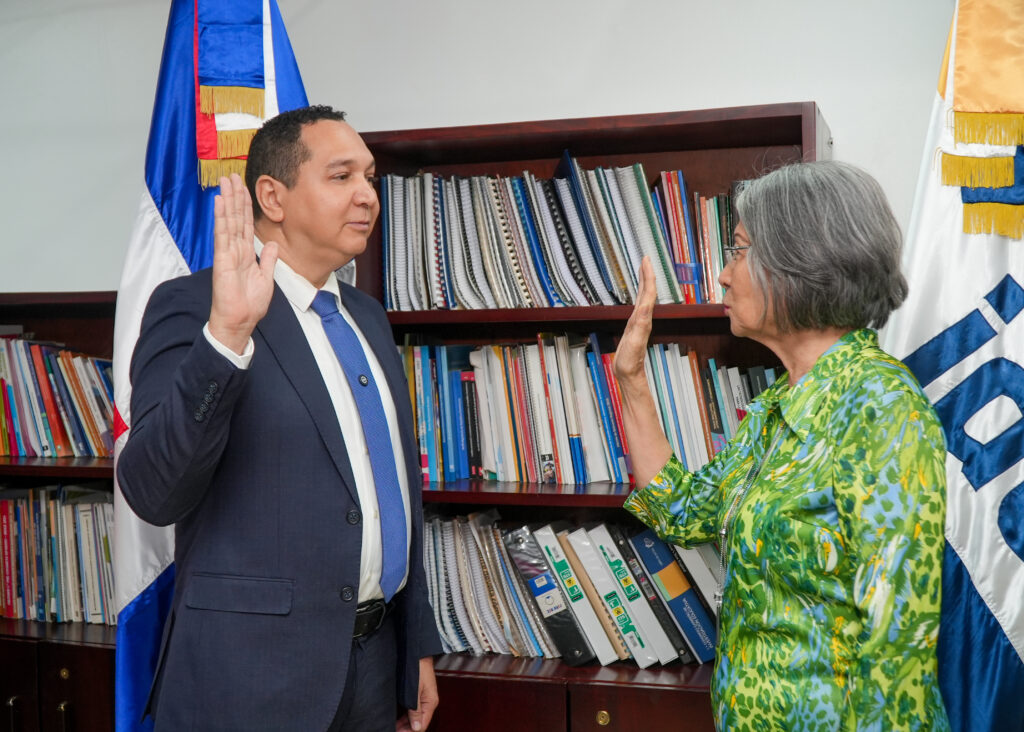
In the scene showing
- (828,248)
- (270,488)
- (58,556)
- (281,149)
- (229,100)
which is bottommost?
(58,556)

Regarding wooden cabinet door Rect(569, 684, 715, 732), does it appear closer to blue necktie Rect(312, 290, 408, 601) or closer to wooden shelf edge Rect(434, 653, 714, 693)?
wooden shelf edge Rect(434, 653, 714, 693)

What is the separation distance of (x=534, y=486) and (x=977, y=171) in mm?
1152

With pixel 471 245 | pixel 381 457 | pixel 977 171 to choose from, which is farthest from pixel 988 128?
pixel 381 457

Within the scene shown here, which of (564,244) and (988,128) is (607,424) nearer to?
A: (564,244)

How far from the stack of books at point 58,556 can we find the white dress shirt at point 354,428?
123cm

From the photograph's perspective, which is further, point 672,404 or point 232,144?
point 672,404

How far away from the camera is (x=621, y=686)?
1.99 m

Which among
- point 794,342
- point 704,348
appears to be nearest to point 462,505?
point 704,348

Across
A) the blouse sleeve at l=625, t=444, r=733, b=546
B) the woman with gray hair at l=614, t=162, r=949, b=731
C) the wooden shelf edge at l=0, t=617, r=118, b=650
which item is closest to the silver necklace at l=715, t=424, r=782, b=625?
the woman with gray hair at l=614, t=162, r=949, b=731

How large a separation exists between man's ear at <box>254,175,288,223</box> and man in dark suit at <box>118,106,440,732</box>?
0.01 metres

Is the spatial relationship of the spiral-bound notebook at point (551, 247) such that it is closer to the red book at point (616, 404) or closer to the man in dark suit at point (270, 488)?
the red book at point (616, 404)

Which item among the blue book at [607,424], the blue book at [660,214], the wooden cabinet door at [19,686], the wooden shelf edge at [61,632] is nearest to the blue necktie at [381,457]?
the blue book at [607,424]

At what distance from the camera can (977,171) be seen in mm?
1693

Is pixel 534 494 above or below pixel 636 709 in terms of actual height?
above
